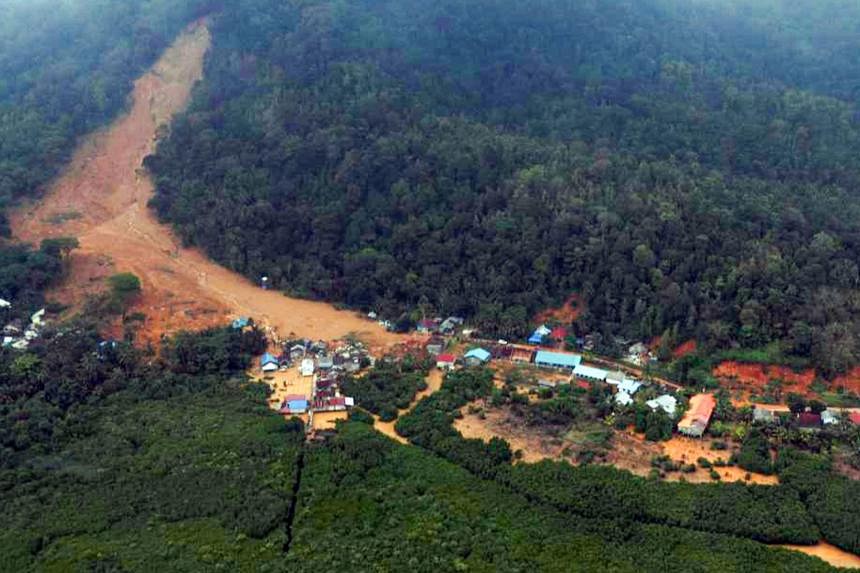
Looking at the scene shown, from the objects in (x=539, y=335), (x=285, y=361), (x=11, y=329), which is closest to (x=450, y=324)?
(x=539, y=335)

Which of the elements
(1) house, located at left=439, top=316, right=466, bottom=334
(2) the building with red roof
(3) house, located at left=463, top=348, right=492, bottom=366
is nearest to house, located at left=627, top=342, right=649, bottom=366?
(2) the building with red roof

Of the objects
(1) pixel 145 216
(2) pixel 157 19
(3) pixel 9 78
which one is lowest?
(1) pixel 145 216

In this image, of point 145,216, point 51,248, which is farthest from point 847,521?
point 145,216

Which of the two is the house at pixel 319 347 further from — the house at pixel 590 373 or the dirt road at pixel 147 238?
the house at pixel 590 373

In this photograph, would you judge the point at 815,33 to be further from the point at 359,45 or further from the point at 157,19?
the point at 157,19

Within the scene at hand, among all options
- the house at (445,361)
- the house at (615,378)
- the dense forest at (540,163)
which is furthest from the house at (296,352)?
the house at (615,378)

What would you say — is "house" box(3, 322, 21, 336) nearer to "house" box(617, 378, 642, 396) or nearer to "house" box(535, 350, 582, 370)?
"house" box(535, 350, 582, 370)
